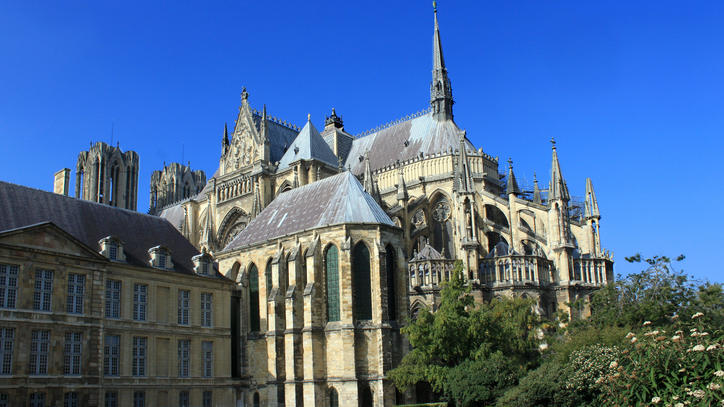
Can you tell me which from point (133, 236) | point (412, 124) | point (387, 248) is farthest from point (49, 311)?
point (412, 124)

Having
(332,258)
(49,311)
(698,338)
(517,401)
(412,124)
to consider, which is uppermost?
(412,124)

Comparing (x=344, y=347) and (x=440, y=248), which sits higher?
(x=440, y=248)

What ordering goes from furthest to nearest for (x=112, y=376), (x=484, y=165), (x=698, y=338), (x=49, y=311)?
1. (x=484, y=165)
2. (x=112, y=376)
3. (x=49, y=311)
4. (x=698, y=338)

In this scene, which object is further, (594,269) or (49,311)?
(594,269)

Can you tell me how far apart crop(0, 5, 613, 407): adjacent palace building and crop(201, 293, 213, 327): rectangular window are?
0.13m

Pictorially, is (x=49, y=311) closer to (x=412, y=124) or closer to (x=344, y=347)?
(x=344, y=347)

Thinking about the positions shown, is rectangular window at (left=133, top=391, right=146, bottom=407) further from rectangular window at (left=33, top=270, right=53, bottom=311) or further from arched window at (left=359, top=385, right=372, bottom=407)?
arched window at (left=359, top=385, right=372, bottom=407)

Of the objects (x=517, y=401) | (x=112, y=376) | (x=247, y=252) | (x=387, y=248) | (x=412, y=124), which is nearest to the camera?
(x=517, y=401)

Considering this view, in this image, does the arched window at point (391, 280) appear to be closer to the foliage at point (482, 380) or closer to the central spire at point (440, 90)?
the foliage at point (482, 380)

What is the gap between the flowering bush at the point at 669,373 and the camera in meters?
17.4

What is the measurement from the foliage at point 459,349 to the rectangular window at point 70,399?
13457 millimetres

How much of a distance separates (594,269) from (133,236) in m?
27.4

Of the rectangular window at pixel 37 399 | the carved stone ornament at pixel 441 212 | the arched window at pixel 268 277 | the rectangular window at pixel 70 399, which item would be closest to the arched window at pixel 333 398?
the arched window at pixel 268 277

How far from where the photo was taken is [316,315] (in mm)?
34625
